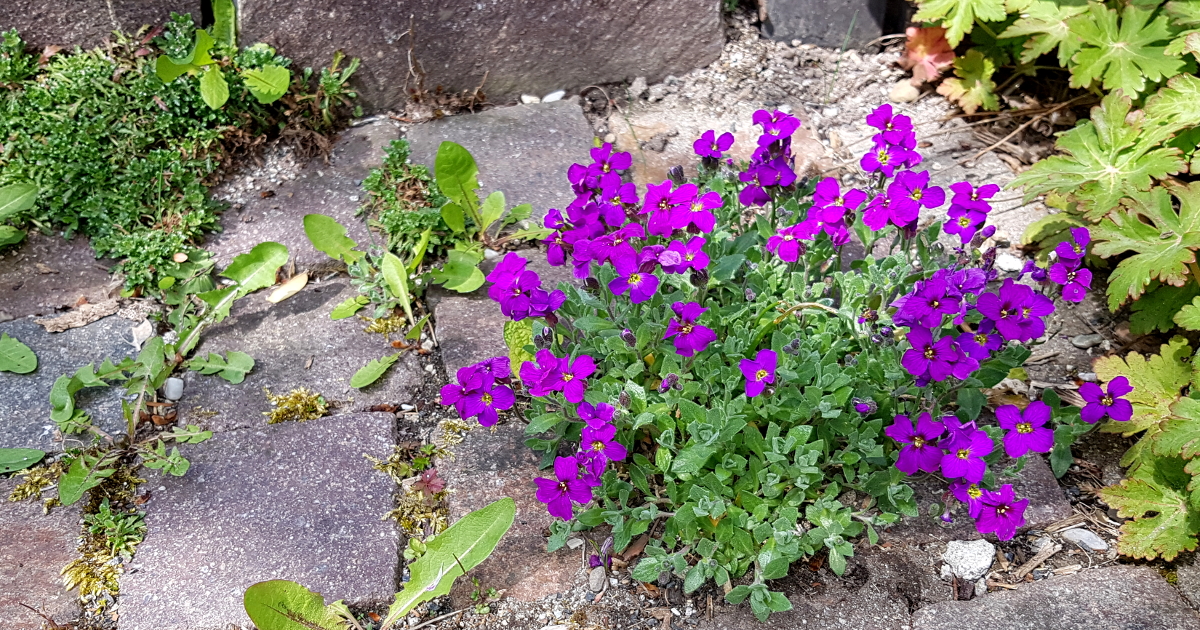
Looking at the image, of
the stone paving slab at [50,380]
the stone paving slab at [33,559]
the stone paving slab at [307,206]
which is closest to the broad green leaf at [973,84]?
the stone paving slab at [307,206]

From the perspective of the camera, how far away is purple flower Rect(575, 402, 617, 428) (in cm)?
218

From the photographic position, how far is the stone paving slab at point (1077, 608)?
2.21 m

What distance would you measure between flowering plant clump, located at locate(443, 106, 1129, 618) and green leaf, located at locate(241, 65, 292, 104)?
166 centimetres

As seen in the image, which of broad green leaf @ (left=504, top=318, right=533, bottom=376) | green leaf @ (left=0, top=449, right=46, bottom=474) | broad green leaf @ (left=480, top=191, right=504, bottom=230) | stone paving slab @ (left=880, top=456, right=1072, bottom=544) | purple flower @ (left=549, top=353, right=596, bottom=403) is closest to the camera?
purple flower @ (left=549, top=353, right=596, bottom=403)

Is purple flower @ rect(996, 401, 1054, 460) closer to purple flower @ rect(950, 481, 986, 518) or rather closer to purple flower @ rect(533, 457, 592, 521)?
purple flower @ rect(950, 481, 986, 518)

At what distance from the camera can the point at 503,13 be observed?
383cm

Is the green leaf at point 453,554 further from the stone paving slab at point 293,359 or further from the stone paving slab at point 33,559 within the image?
the stone paving slab at point 33,559

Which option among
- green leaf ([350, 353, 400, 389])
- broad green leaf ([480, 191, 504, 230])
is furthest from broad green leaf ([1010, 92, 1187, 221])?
green leaf ([350, 353, 400, 389])

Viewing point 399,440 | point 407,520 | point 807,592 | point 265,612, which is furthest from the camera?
point 399,440

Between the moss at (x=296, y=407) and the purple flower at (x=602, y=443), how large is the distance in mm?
1004

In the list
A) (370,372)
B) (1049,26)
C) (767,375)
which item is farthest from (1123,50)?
(370,372)

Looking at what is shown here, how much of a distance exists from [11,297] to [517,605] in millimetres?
2209

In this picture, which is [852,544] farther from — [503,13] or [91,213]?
[91,213]

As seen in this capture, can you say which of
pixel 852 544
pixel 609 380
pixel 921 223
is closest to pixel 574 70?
pixel 921 223
